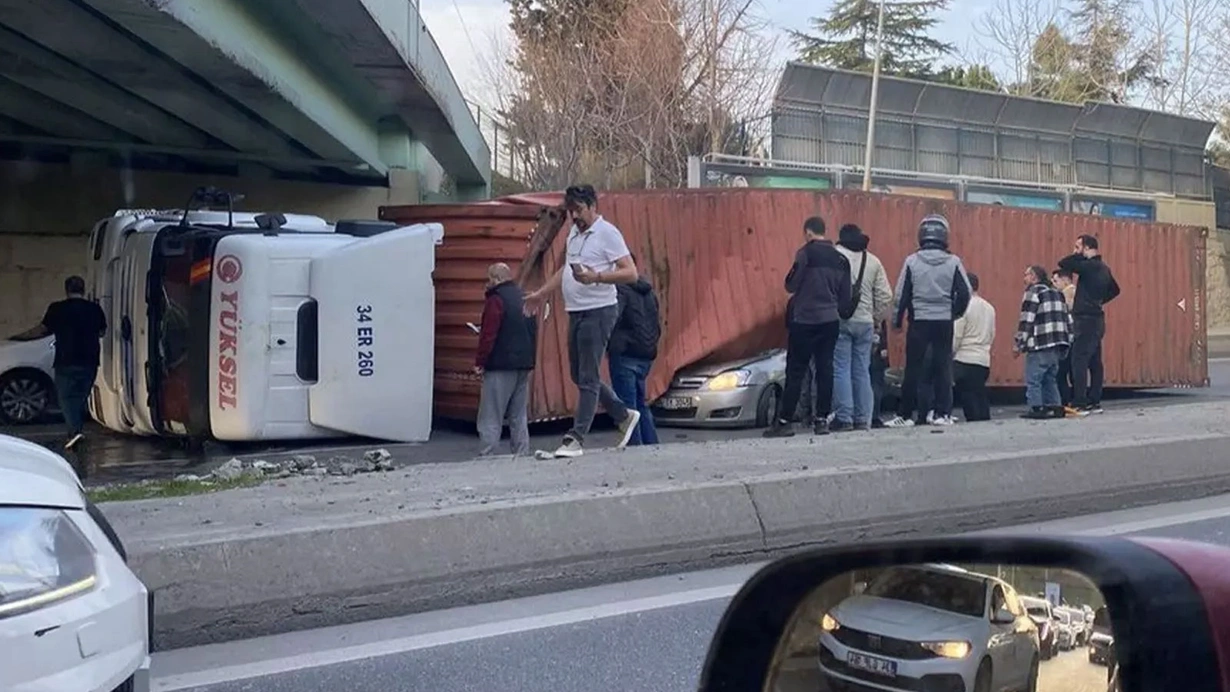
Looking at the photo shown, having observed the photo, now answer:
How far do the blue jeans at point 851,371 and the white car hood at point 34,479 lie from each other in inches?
317

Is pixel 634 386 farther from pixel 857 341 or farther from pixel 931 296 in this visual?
pixel 931 296

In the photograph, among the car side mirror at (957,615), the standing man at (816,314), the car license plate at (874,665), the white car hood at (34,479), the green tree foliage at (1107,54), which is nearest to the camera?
the car side mirror at (957,615)

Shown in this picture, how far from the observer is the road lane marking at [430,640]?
5.45 m

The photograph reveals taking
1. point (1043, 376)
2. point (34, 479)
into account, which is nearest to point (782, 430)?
point (1043, 376)

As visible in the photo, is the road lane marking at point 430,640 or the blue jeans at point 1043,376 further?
the blue jeans at point 1043,376

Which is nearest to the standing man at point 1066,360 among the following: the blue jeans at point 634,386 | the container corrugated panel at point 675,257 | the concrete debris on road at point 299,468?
the container corrugated panel at point 675,257

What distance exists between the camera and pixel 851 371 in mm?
11805

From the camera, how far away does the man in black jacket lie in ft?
33.2

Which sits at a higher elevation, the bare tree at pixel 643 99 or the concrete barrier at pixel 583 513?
the bare tree at pixel 643 99

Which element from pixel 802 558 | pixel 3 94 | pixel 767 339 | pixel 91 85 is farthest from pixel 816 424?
pixel 3 94

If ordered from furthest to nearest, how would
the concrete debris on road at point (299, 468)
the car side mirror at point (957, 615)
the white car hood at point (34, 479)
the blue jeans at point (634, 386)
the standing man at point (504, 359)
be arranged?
1. the blue jeans at point (634, 386)
2. the standing man at point (504, 359)
3. the concrete debris on road at point (299, 468)
4. the white car hood at point (34, 479)
5. the car side mirror at point (957, 615)

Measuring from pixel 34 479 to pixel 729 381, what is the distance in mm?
10677

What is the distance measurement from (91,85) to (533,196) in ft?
20.7

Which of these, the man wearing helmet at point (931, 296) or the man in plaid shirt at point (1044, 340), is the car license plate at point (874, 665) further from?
the man in plaid shirt at point (1044, 340)
